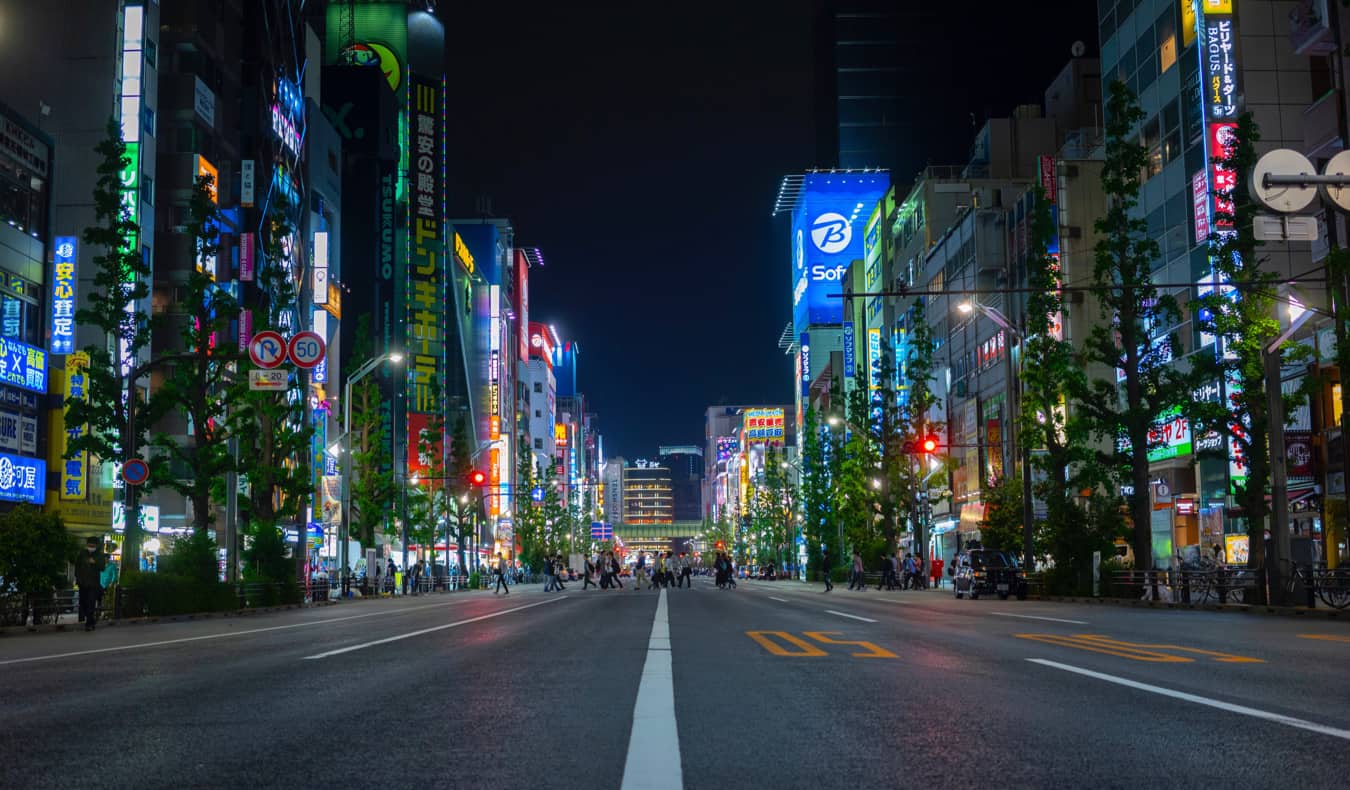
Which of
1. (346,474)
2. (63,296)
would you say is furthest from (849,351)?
(63,296)

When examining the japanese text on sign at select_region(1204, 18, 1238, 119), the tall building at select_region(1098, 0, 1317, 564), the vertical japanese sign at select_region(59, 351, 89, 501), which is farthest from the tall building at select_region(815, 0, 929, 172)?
the vertical japanese sign at select_region(59, 351, 89, 501)

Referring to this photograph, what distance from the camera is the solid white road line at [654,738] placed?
16.2 ft

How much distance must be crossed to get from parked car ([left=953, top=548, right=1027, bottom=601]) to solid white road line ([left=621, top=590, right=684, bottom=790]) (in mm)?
31474

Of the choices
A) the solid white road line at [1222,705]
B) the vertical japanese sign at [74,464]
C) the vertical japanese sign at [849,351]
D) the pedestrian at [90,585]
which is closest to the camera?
the solid white road line at [1222,705]

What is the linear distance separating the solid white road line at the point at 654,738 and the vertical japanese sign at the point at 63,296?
37.2 meters

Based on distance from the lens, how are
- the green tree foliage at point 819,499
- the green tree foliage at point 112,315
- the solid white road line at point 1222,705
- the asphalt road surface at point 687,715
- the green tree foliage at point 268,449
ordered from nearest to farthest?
the asphalt road surface at point 687,715 → the solid white road line at point 1222,705 → the green tree foliage at point 112,315 → the green tree foliage at point 268,449 → the green tree foliage at point 819,499

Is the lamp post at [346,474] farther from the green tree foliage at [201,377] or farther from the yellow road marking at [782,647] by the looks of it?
the yellow road marking at [782,647]

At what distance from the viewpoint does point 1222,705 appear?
7.50 m

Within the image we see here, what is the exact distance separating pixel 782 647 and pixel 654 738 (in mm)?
7380

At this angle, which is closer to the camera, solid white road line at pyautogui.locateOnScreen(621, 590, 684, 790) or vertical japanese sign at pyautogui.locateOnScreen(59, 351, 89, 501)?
solid white road line at pyautogui.locateOnScreen(621, 590, 684, 790)

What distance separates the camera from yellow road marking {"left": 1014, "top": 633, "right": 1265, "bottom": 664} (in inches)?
457

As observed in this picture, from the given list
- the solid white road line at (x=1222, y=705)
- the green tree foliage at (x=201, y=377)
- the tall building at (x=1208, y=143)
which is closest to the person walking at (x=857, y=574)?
the tall building at (x=1208, y=143)

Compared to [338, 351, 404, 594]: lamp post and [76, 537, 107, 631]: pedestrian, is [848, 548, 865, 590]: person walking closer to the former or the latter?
[338, 351, 404, 594]: lamp post

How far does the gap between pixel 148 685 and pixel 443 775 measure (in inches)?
210
